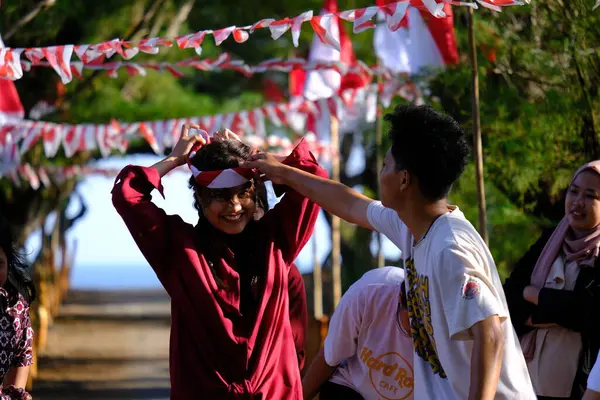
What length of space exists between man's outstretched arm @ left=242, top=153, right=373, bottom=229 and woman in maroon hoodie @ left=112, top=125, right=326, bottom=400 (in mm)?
119

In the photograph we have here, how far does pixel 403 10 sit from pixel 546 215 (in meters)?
2.32

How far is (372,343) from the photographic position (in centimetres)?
444

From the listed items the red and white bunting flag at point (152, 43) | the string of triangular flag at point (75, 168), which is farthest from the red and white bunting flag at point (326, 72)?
the red and white bunting flag at point (152, 43)

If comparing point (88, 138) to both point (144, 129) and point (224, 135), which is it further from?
point (224, 135)

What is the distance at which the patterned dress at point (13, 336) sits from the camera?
4.61 m

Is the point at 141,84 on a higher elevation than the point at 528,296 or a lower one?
higher

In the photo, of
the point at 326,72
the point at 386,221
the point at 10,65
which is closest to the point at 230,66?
the point at 326,72

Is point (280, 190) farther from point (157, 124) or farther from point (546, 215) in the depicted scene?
point (157, 124)

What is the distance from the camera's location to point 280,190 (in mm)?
4266

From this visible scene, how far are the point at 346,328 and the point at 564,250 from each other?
1.23 m

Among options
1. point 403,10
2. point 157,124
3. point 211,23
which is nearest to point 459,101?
point 403,10

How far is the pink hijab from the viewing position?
4965 millimetres

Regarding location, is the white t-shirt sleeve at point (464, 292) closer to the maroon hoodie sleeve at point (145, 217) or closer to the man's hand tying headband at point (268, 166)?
the man's hand tying headband at point (268, 166)

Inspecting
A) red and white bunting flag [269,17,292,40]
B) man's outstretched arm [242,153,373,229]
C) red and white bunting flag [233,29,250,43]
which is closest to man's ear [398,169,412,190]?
man's outstretched arm [242,153,373,229]
